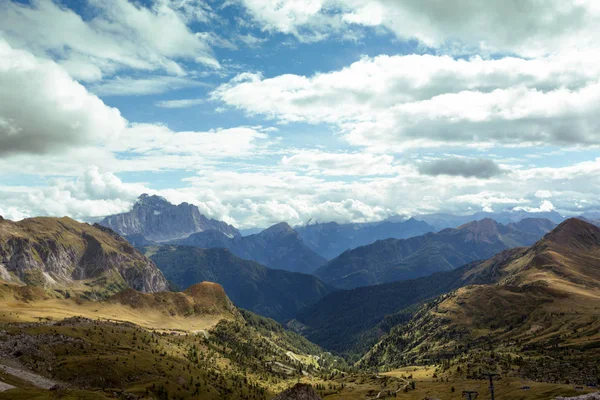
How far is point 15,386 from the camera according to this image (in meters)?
90.6

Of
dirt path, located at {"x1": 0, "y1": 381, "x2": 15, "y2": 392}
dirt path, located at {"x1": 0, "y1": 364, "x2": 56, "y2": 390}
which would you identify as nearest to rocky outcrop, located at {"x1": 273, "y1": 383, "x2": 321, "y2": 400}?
dirt path, located at {"x1": 0, "y1": 381, "x2": 15, "y2": 392}

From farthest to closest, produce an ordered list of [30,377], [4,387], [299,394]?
[30,377] → [299,394] → [4,387]

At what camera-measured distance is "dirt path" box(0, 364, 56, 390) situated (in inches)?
4090

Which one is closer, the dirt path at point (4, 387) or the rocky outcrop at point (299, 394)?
the dirt path at point (4, 387)

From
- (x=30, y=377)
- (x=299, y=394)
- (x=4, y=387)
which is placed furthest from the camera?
(x=30, y=377)

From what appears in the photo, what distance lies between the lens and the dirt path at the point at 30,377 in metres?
104

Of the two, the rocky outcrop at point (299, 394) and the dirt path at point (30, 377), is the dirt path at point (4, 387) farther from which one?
the rocky outcrop at point (299, 394)

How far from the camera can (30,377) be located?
10769cm

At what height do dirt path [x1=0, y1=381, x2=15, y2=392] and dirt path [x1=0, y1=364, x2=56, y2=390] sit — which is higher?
dirt path [x1=0, y1=381, x2=15, y2=392]

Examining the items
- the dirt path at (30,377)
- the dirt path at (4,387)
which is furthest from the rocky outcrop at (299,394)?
the dirt path at (30,377)

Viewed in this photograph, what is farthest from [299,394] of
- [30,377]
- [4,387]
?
[30,377]

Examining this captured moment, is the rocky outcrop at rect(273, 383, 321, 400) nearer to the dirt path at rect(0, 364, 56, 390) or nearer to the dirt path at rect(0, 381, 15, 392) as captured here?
the dirt path at rect(0, 381, 15, 392)

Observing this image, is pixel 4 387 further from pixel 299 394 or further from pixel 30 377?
pixel 299 394

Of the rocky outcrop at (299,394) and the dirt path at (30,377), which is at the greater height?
the dirt path at (30,377)
